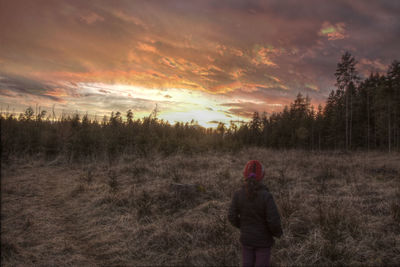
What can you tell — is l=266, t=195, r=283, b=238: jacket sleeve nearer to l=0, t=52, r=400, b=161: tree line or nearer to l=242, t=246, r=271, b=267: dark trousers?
l=242, t=246, r=271, b=267: dark trousers

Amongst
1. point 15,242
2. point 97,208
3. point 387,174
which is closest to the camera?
point 15,242

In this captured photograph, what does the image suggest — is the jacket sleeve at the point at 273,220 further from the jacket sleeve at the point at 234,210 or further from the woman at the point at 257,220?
A: the jacket sleeve at the point at 234,210

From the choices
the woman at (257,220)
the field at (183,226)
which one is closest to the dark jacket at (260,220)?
the woman at (257,220)

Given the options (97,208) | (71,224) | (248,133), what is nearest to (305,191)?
(97,208)

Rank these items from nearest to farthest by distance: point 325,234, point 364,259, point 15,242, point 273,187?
point 364,259, point 325,234, point 15,242, point 273,187

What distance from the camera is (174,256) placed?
4570 millimetres

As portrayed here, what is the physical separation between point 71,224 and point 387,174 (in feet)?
48.2

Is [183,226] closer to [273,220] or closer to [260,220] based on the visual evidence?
[260,220]

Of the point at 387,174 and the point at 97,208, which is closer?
the point at 97,208

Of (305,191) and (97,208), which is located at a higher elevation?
(305,191)

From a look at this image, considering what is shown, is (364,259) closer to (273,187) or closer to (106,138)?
(273,187)

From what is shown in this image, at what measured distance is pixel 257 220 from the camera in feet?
10.2

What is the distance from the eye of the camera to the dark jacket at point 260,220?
3.00 meters

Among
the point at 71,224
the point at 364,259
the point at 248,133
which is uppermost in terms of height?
the point at 248,133
